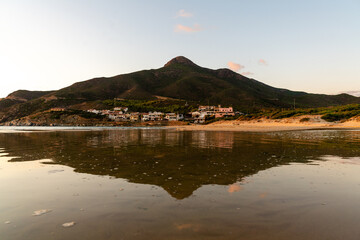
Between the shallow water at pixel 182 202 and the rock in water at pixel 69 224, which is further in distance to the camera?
the rock in water at pixel 69 224

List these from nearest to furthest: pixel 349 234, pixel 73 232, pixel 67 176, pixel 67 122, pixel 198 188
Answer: pixel 349 234 → pixel 73 232 → pixel 198 188 → pixel 67 176 → pixel 67 122

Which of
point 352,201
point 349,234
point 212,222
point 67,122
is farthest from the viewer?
point 67,122

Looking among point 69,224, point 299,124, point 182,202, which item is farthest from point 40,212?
point 299,124

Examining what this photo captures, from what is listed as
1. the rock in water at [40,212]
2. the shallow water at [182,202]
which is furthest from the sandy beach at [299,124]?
the rock in water at [40,212]

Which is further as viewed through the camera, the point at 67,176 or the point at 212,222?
the point at 67,176

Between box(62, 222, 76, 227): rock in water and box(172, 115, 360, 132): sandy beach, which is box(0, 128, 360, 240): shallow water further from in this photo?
box(172, 115, 360, 132): sandy beach

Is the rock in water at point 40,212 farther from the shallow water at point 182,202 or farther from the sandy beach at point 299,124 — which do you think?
the sandy beach at point 299,124

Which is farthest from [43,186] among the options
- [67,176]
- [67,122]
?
[67,122]

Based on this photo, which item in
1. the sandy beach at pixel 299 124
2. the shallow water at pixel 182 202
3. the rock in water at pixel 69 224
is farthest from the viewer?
the sandy beach at pixel 299 124

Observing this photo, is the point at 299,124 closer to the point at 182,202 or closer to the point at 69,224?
the point at 182,202

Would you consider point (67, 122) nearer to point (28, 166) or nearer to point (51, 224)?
point (28, 166)

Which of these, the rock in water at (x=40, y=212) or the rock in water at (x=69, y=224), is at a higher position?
the rock in water at (x=69, y=224)

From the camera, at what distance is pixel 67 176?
1059cm

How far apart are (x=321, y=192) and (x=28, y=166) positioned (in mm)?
15293
